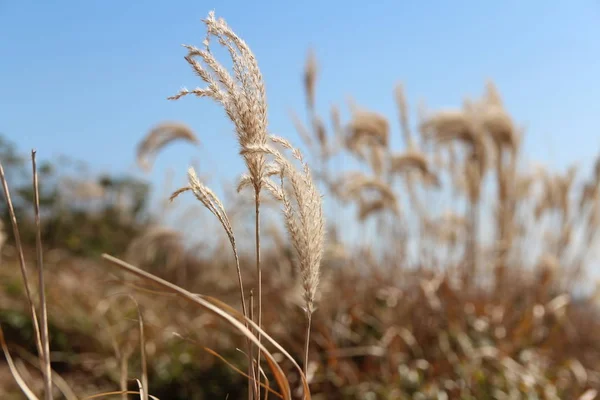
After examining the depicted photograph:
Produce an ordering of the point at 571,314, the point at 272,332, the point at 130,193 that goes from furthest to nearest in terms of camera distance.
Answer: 1. the point at 130,193
2. the point at 571,314
3. the point at 272,332

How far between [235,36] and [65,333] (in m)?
4.05

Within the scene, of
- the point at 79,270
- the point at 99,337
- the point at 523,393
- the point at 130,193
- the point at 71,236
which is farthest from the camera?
the point at 130,193

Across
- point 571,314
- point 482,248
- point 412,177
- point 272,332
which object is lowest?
point 571,314

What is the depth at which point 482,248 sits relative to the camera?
15.1 ft

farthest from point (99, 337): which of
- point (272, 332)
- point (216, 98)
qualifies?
point (216, 98)

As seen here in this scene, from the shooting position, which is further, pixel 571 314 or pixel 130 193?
pixel 130 193

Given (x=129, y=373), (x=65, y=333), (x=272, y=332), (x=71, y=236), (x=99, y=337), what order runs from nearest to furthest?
(x=272, y=332)
(x=129, y=373)
(x=99, y=337)
(x=65, y=333)
(x=71, y=236)

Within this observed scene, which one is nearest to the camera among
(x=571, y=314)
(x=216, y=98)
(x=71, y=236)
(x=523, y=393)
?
(x=216, y=98)

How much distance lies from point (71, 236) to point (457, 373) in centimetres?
586

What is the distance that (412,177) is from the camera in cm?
446

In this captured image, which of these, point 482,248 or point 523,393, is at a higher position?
point 482,248

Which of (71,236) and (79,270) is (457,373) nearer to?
(79,270)

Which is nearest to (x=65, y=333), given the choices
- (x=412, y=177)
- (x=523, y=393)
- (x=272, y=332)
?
(x=272, y=332)

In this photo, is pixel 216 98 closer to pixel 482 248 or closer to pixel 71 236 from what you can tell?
pixel 482 248
